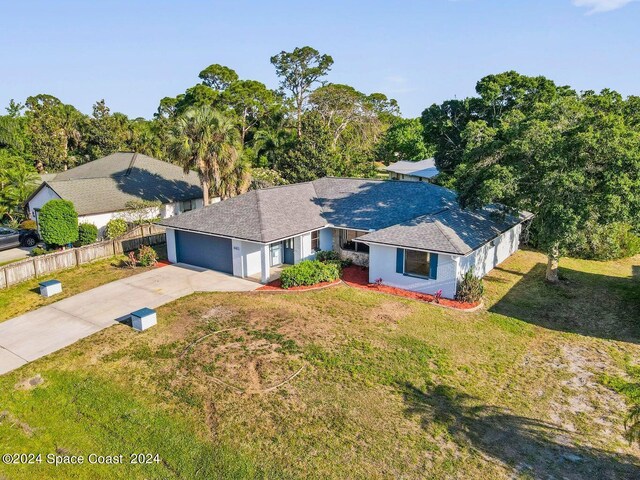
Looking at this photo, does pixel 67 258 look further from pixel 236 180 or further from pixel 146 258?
pixel 236 180

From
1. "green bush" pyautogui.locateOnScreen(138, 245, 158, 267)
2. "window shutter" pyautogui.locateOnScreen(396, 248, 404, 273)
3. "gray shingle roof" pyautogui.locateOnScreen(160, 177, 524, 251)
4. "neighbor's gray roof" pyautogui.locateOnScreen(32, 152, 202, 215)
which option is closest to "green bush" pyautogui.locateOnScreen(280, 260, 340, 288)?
"gray shingle roof" pyautogui.locateOnScreen(160, 177, 524, 251)

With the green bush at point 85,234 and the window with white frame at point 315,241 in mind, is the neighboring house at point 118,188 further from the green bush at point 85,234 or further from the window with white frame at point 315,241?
the window with white frame at point 315,241

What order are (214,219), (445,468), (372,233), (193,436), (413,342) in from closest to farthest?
(445,468), (193,436), (413,342), (372,233), (214,219)

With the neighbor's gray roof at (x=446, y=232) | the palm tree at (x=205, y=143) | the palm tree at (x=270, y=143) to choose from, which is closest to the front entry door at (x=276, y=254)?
the neighbor's gray roof at (x=446, y=232)

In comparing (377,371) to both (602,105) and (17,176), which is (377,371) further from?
(17,176)

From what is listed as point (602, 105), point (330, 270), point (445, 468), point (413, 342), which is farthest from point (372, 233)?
point (602, 105)

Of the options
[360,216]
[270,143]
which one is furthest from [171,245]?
[270,143]
